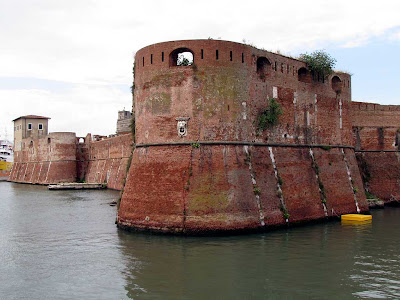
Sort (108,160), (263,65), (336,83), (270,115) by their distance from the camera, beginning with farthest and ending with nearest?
(108,160) < (336,83) < (263,65) < (270,115)

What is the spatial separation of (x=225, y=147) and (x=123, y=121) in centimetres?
4206

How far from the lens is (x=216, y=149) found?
57.5 feet

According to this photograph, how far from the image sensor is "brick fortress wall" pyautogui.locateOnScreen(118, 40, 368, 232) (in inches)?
661

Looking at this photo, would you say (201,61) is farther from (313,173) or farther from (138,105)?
(313,173)

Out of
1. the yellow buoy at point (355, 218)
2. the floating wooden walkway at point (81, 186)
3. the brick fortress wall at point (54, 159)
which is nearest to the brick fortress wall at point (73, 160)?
the brick fortress wall at point (54, 159)

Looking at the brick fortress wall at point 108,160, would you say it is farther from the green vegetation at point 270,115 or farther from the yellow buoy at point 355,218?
the yellow buoy at point 355,218

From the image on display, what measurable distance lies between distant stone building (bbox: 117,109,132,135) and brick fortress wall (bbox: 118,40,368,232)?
122 ft

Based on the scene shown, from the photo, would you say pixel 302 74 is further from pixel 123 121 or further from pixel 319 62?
pixel 123 121

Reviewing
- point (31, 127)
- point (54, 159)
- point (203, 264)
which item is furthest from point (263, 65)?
point (31, 127)

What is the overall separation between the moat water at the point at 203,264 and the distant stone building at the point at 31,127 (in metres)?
48.7

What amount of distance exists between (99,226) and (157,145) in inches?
211

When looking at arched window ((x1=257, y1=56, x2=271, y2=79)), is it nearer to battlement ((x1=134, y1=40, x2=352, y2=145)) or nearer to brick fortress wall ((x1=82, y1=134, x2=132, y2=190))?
battlement ((x1=134, y1=40, x2=352, y2=145))

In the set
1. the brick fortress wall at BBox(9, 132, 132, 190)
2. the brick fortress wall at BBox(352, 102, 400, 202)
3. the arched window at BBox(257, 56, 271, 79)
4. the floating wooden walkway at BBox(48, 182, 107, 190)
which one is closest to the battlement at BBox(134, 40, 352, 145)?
the arched window at BBox(257, 56, 271, 79)

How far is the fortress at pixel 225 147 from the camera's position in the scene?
16844 mm
